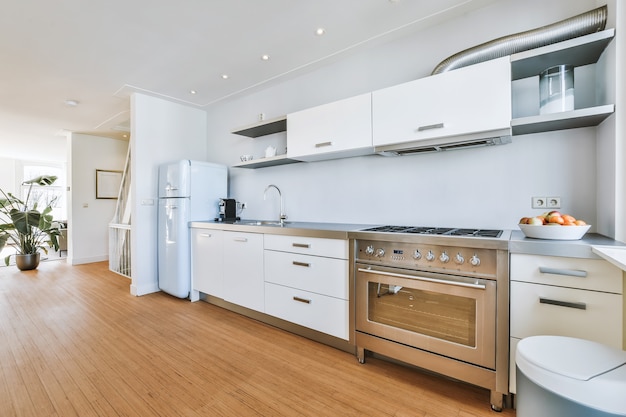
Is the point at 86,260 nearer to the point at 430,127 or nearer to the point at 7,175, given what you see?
the point at 7,175

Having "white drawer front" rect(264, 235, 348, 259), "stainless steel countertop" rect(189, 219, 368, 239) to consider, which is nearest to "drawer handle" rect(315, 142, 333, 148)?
"stainless steel countertop" rect(189, 219, 368, 239)

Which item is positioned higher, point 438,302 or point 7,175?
point 7,175

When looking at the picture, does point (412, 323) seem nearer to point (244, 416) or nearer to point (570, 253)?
point (570, 253)

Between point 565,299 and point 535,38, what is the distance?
1.51m

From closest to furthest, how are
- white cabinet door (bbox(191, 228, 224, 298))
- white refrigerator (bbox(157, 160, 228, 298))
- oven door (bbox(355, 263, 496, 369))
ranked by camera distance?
oven door (bbox(355, 263, 496, 369)), white cabinet door (bbox(191, 228, 224, 298)), white refrigerator (bbox(157, 160, 228, 298))

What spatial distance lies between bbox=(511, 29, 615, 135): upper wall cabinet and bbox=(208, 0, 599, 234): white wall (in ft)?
0.61

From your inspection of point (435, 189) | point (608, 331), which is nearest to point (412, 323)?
point (608, 331)

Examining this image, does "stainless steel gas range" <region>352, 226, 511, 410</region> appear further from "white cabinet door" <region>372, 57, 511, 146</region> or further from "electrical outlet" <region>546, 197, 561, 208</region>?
"white cabinet door" <region>372, 57, 511, 146</region>

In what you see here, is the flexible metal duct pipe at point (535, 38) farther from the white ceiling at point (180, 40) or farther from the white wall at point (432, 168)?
the white ceiling at point (180, 40)

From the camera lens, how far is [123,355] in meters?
2.17

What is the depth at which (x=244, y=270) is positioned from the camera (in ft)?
9.20

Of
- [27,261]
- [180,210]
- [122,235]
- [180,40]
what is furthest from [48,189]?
[180,40]

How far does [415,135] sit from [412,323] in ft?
4.24

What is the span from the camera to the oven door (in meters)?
1.58
